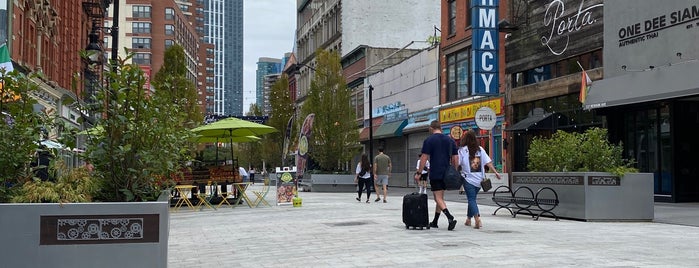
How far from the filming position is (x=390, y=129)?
41.8m

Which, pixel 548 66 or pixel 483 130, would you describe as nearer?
pixel 548 66

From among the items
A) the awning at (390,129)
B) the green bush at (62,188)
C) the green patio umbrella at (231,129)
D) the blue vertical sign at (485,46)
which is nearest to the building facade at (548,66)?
the blue vertical sign at (485,46)

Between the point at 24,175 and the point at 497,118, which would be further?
the point at 497,118

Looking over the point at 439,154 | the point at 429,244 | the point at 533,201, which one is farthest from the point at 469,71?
the point at 429,244

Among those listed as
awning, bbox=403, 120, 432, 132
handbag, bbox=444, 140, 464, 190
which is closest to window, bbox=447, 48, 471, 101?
awning, bbox=403, 120, 432, 132

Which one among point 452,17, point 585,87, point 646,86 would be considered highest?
point 452,17

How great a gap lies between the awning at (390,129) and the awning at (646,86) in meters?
19.0

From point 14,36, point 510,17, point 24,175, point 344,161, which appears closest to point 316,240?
point 24,175

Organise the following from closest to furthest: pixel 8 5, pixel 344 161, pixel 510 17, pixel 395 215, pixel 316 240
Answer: pixel 316 240
pixel 395 215
pixel 8 5
pixel 510 17
pixel 344 161

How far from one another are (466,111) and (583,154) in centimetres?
1894

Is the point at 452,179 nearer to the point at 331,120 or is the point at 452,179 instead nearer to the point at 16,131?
the point at 16,131

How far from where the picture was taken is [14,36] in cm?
2386

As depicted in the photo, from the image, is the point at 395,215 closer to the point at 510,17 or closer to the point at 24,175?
the point at 24,175

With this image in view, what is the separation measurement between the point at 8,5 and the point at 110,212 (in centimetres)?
2093
